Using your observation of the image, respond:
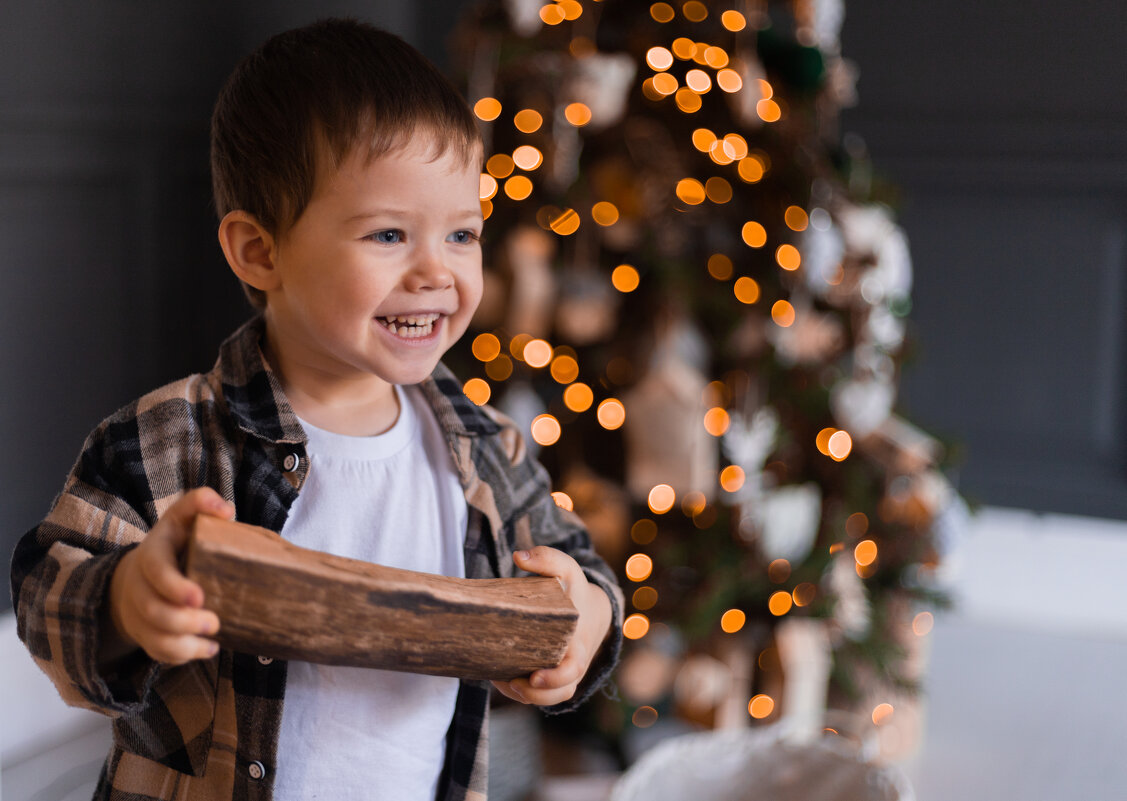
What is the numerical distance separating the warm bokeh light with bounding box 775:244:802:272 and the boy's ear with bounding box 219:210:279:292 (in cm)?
111

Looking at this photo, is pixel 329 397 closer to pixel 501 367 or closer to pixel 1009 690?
pixel 501 367

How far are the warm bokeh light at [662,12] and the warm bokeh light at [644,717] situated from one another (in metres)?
1.26

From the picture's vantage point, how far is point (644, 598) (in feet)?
5.76

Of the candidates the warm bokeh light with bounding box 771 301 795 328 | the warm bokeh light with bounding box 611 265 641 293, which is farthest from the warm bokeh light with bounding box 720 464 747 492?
the warm bokeh light with bounding box 611 265 641 293

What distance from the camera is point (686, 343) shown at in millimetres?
1722

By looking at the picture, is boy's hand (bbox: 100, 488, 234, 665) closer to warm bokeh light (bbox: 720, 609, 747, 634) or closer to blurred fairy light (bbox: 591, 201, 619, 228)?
blurred fairy light (bbox: 591, 201, 619, 228)

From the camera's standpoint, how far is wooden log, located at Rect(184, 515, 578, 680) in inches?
23.6

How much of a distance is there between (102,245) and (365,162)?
100 centimetres

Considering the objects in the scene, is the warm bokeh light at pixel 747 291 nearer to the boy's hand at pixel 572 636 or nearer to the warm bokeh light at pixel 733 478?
the warm bokeh light at pixel 733 478

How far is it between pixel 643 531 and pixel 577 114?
0.75 m

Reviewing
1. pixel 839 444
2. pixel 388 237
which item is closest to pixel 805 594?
pixel 839 444

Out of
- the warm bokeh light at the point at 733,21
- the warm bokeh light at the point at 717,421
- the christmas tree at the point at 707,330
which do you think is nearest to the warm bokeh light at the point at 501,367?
the christmas tree at the point at 707,330

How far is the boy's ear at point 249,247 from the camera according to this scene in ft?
2.46

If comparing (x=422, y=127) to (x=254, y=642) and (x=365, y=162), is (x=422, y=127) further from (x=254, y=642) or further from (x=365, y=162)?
(x=254, y=642)
